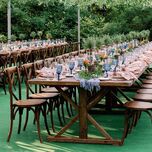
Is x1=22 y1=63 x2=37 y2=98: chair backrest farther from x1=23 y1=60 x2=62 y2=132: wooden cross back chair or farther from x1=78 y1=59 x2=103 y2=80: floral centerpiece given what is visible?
x1=78 y1=59 x2=103 y2=80: floral centerpiece

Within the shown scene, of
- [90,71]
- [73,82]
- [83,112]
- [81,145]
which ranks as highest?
[90,71]

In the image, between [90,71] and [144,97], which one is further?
[144,97]

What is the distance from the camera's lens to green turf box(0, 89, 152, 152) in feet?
16.6

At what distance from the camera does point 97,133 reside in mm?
5754

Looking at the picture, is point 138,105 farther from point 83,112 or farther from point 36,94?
point 36,94

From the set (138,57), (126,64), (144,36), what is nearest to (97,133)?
(126,64)

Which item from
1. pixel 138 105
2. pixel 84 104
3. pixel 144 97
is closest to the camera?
pixel 84 104

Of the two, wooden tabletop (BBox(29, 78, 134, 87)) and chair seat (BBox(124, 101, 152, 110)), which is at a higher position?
wooden tabletop (BBox(29, 78, 134, 87))

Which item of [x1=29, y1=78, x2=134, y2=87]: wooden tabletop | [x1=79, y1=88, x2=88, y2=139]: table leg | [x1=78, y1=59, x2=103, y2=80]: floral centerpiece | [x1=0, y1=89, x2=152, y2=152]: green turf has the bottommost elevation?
[x1=0, y1=89, x2=152, y2=152]: green turf

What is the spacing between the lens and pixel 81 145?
5.24 metres

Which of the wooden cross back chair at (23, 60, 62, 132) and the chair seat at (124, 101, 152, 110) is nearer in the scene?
the chair seat at (124, 101, 152, 110)

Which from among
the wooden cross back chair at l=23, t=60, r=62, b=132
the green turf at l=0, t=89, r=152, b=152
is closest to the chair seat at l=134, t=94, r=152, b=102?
the green turf at l=0, t=89, r=152, b=152

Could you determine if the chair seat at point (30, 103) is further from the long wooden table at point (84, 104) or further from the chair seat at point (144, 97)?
the chair seat at point (144, 97)

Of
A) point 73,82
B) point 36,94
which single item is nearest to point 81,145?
point 73,82
